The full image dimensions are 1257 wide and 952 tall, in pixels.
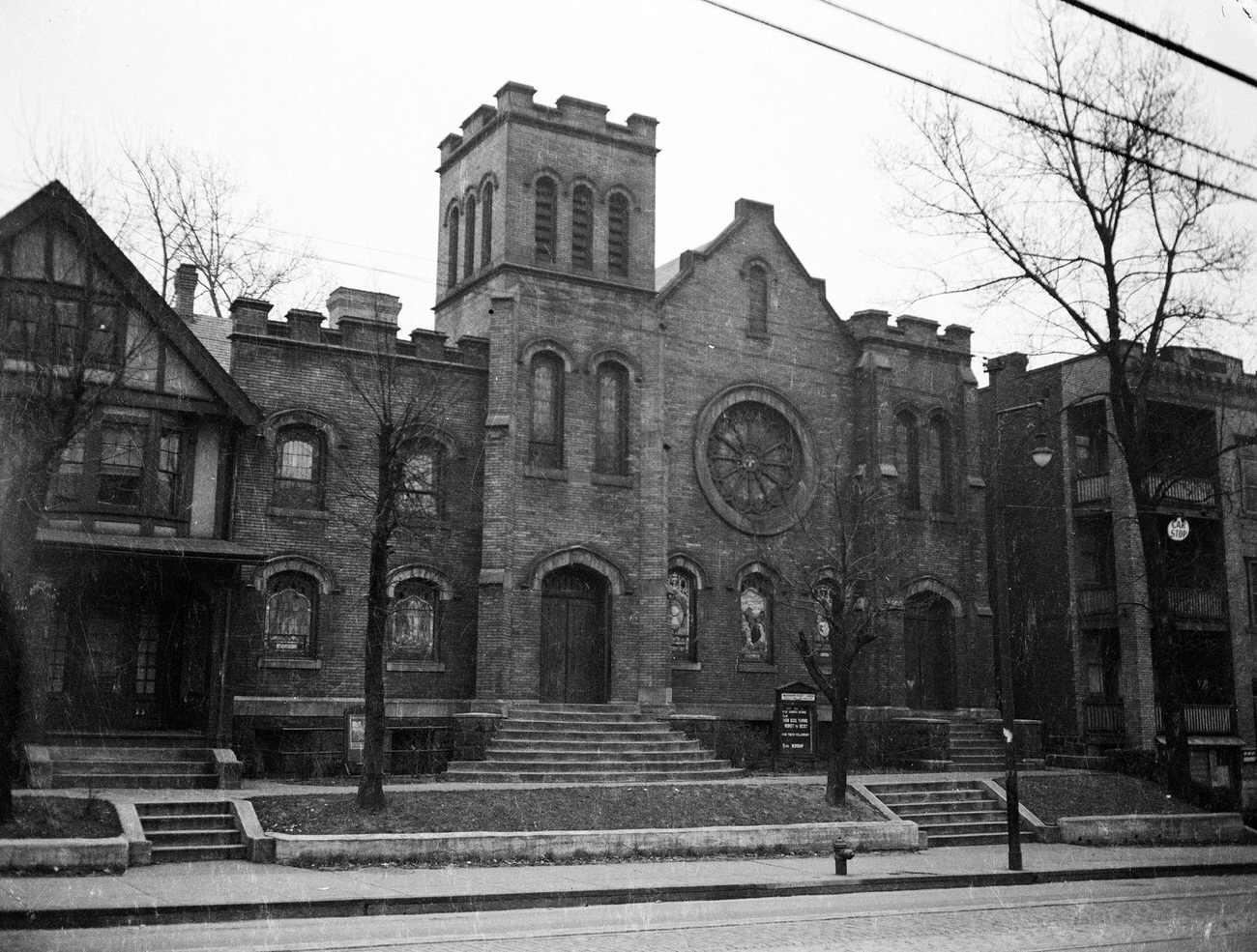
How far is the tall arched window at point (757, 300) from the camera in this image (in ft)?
98.2

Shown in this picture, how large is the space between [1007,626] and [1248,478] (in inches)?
396

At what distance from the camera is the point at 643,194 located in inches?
1128

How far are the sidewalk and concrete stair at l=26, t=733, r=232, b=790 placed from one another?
15.5 ft

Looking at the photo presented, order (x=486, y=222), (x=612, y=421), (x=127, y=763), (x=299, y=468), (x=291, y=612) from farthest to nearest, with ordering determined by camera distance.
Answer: (x=486, y=222) < (x=612, y=421) < (x=299, y=468) < (x=291, y=612) < (x=127, y=763)

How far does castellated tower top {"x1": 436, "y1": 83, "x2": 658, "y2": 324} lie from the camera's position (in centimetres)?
2727

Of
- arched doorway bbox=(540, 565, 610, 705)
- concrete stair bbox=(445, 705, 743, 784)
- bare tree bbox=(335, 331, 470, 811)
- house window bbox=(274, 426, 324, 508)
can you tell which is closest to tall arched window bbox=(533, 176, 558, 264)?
bare tree bbox=(335, 331, 470, 811)

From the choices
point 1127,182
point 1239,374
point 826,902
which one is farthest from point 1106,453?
point 826,902

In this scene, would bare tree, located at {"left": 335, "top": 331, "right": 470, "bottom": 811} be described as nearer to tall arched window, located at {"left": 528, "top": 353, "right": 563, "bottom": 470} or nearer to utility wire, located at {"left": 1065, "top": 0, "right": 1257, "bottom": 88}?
tall arched window, located at {"left": 528, "top": 353, "right": 563, "bottom": 470}

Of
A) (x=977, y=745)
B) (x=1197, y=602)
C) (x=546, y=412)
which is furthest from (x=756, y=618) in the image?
(x=1197, y=602)

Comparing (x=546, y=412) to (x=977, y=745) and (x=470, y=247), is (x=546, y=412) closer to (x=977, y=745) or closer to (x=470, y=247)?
(x=470, y=247)

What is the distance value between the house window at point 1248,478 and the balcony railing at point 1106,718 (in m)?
7.80

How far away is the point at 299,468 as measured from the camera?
82.0ft

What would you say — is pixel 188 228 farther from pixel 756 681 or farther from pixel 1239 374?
pixel 1239 374

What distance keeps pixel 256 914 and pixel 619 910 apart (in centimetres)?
380
